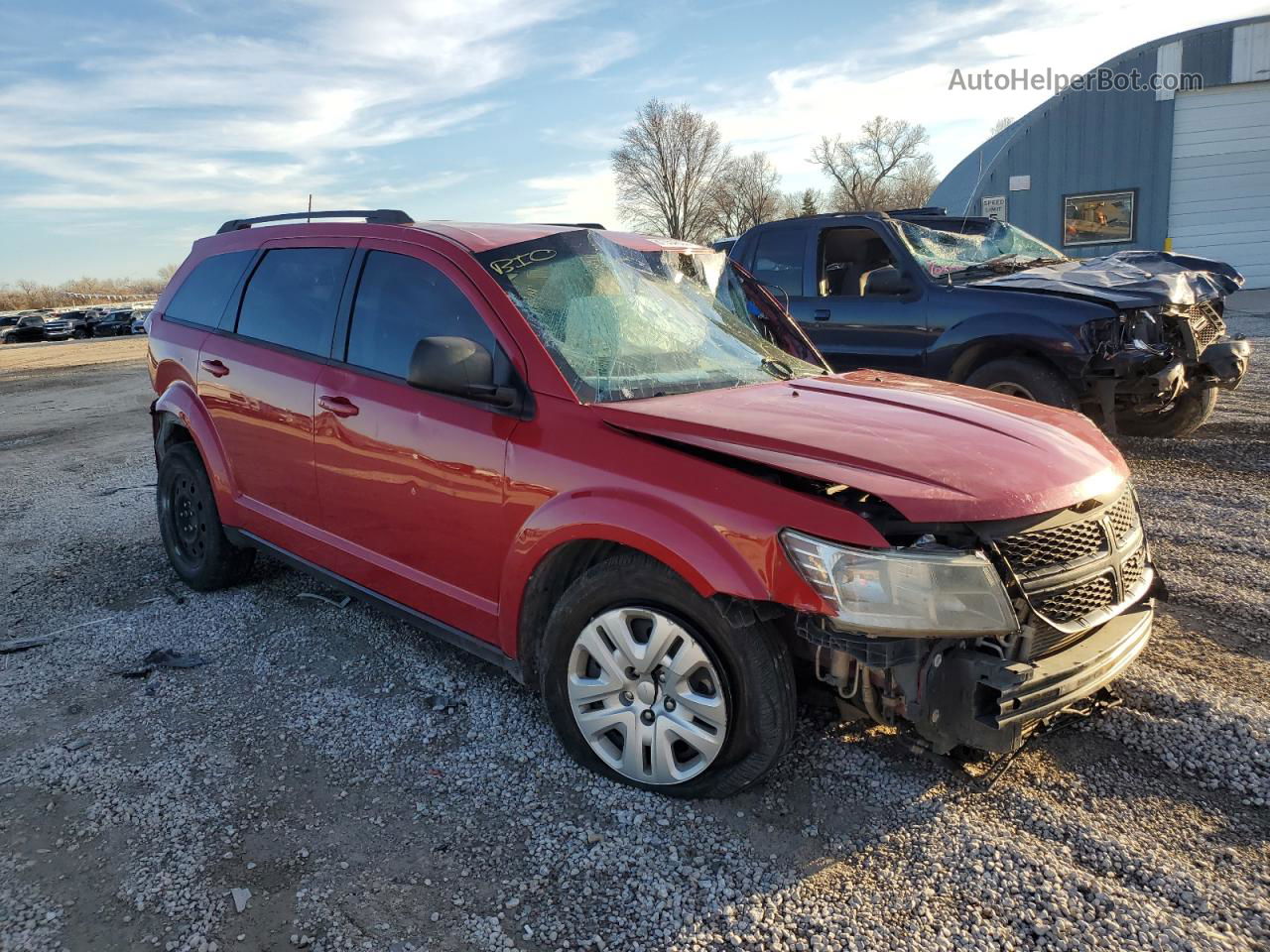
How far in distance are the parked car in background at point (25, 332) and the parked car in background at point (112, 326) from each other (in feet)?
11.5

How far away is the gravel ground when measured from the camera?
7.63 ft

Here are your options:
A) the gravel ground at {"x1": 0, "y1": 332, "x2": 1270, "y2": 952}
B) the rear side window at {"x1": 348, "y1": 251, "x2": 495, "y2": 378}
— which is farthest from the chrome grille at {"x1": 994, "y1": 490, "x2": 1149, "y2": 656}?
the rear side window at {"x1": 348, "y1": 251, "x2": 495, "y2": 378}

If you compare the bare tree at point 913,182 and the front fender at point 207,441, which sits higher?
the bare tree at point 913,182

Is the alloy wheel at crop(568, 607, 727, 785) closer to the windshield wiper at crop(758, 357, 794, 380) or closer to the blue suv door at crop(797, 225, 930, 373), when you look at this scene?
the windshield wiper at crop(758, 357, 794, 380)

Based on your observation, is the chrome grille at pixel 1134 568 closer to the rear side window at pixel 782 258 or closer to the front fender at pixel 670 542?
the front fender at pixel 670 542

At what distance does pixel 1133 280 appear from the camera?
6.77 m

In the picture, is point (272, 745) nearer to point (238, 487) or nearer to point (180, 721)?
point (180, 721)

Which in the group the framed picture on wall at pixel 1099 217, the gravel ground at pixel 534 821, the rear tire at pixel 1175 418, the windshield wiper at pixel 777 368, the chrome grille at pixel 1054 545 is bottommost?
the gravel ground at pixel 534 821

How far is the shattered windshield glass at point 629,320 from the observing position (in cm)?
317

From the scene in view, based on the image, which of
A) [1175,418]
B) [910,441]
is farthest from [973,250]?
[910,441]

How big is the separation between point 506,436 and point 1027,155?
24.2 meters

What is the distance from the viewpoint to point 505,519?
121 inches

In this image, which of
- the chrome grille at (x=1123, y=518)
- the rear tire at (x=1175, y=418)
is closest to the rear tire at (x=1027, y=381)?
the rear tire at (x=1175, y=418)

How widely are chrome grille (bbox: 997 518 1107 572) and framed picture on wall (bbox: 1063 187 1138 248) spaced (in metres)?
23.2
